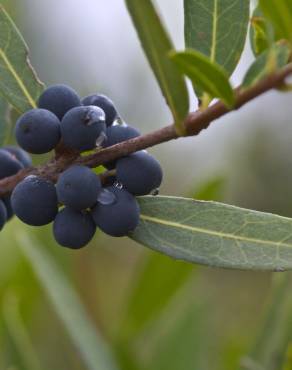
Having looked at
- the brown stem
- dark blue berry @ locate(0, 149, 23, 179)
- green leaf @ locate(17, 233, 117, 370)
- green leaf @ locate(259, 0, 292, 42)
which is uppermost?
green leaf @ locate(259, 0, 292, 42)

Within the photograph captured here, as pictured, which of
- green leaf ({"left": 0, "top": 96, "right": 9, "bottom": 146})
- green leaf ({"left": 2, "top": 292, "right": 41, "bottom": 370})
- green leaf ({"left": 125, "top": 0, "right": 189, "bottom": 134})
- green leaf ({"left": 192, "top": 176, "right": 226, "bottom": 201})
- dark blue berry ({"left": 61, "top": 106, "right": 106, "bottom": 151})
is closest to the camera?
green leaf ({"left": 125, "top": 0, "right": 189, "bottom": 134})

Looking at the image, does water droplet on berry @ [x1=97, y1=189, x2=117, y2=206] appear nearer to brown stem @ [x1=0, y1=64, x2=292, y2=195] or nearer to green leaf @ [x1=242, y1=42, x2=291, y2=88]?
brown stem @ [x1=0, y1=64, x2=292, y2=195]

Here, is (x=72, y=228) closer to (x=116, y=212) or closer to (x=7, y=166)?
(x=116, y=212)

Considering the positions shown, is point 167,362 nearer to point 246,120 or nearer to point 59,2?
point 59,2

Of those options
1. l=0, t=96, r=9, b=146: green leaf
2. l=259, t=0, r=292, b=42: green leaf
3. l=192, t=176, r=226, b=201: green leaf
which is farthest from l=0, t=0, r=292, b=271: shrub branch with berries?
l=192, t=176, r=226, b=201: green leaf

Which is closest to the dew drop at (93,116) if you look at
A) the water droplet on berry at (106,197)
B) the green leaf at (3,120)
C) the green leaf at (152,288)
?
the water droplet on berry at (106,197)

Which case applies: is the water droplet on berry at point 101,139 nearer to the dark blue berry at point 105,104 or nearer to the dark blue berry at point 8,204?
the dark blue berry at point 105,104
